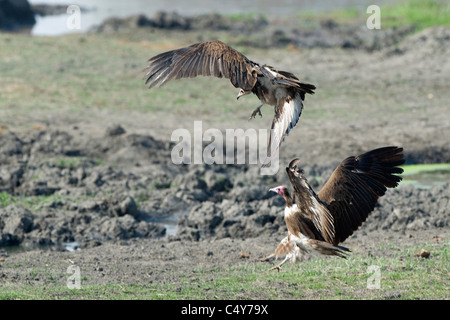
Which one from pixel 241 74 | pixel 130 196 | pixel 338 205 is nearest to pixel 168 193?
pixel 130 196

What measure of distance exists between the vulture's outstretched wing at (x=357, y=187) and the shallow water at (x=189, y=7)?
81.7 feet

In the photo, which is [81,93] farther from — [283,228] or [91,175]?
[283,228]

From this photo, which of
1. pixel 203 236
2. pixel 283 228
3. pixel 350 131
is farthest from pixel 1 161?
pixel 350 131

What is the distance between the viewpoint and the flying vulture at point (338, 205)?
23.0 feet

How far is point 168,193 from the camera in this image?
40.2ft

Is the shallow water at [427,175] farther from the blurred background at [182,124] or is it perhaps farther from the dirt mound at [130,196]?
the dirt mound at [130,196]

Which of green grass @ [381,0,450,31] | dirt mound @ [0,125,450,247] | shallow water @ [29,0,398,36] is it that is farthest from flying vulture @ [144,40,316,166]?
shallow water @ [29,0,398,36]

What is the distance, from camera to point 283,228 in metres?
10.4

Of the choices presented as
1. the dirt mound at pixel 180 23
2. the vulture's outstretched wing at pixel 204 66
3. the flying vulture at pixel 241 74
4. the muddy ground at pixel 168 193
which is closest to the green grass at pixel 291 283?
the muddy ground at pixel 168 193

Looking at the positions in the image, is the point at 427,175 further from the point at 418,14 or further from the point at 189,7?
the point at 189,7

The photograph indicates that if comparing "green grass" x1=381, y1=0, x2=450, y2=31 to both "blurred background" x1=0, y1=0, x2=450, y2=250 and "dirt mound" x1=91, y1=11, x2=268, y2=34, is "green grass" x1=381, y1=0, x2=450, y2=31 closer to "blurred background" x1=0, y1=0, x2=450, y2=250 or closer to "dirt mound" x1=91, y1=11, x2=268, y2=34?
"blurred background" x1=0, y1=0, x2=450, y2=250

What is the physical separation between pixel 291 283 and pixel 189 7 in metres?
30.9

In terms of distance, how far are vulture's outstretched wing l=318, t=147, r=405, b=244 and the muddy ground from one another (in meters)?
1.80
